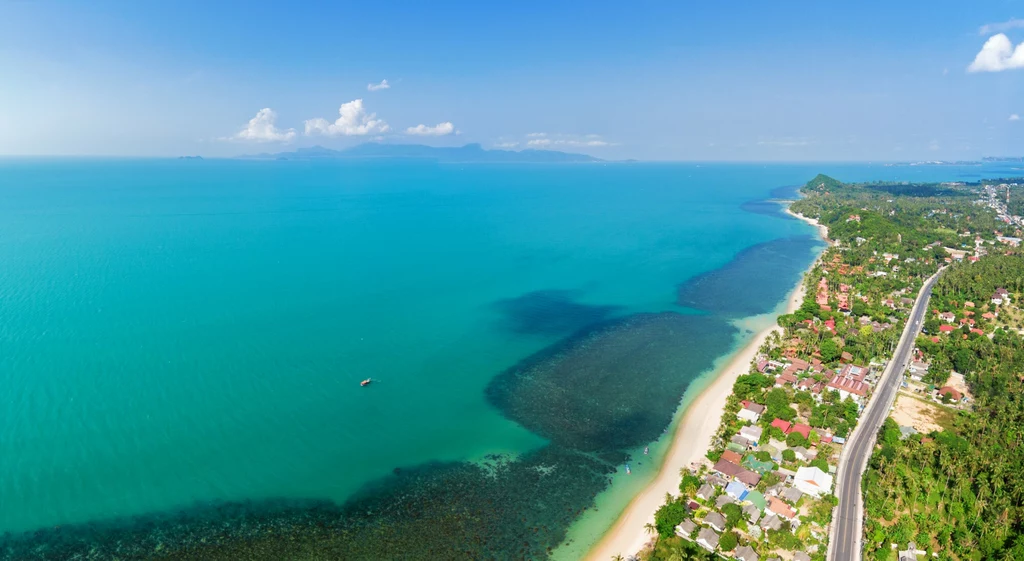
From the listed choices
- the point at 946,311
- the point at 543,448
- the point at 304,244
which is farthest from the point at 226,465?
the point at 946,311

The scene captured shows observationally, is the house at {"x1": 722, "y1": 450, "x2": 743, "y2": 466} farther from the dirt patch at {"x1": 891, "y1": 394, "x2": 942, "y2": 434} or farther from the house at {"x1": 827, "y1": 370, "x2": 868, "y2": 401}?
the dirt patch at {"x1": 891, "y1": 394, "x2": 942, "y2": 434}

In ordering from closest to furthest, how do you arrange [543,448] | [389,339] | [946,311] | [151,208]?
[543,448] < [389,339] < [946,311] < [151,208]

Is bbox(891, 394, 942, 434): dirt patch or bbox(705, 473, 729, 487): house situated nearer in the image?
bbox(705, 473, 729, 487): house

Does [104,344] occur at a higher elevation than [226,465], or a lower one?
higher

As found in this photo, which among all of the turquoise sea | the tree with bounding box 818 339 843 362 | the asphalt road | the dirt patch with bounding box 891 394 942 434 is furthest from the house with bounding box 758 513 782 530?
the tree with bounding box 818 339 843 362

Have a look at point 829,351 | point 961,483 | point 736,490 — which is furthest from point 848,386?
point 736,490

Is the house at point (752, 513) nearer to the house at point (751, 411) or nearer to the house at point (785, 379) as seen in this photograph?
the house at point (751, 411)

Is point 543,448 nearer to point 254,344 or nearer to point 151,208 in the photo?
point 254,344
